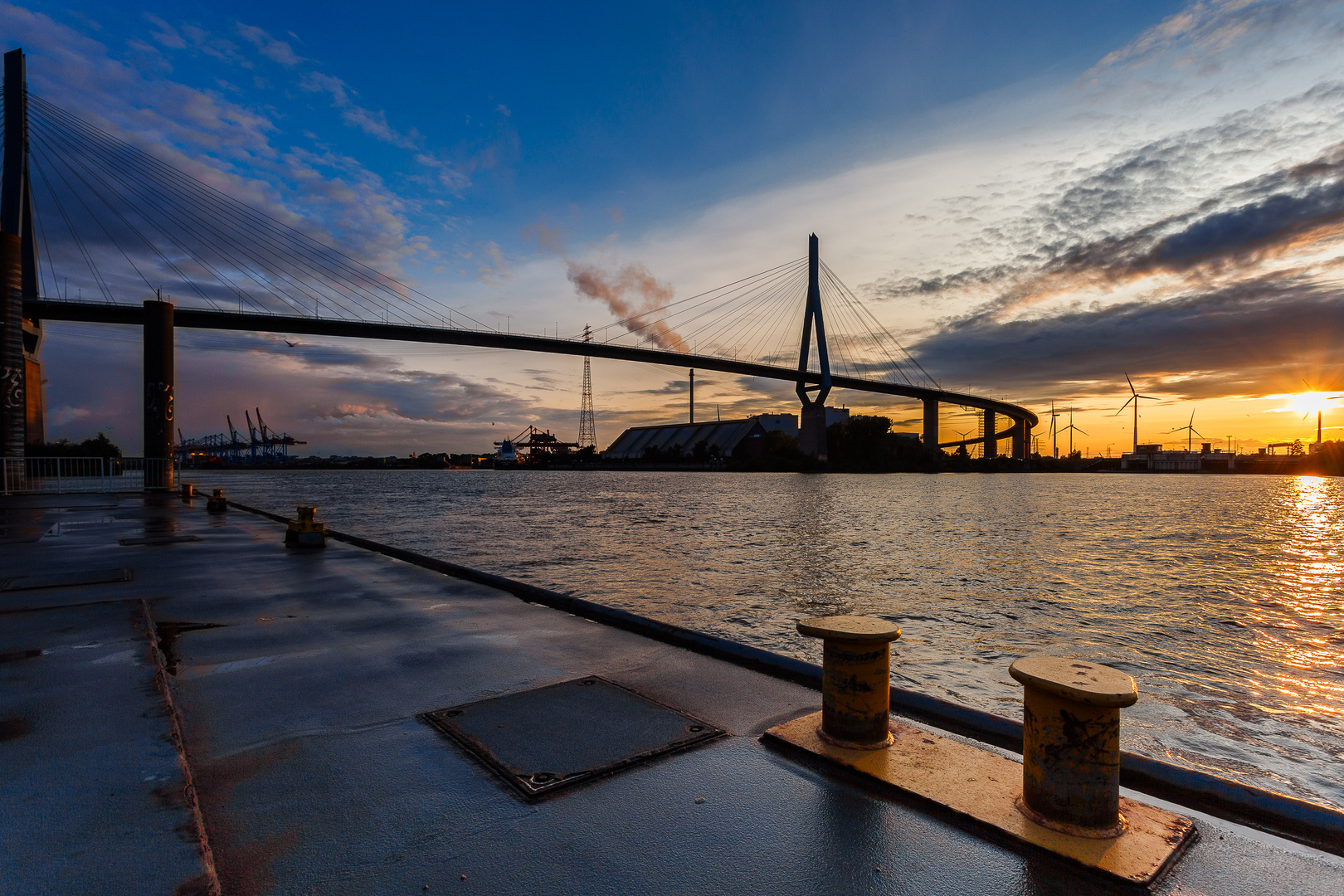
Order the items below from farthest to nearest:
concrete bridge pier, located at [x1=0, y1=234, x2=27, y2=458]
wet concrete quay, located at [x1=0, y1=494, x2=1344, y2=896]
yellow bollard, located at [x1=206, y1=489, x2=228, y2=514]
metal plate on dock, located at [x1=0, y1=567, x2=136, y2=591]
A: concrete bridge pier, located at [x1=0, y1=234, x2=27, y2=458], yellow bollard, located at [x1=206, y1=489, x2=228, y2=514], metal plate on dock, located at [x1=0, y1=567, x2=136, y2=591], wet concrete quay, located at [x1=0, y1=494, x2=1344, y2=896]

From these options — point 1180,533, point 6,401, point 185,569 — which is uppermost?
point 6,401

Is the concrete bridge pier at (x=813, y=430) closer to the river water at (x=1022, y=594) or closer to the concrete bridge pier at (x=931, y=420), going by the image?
the concrete bridge pier at (x=931, y=420)

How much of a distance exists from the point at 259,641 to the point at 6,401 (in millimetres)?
24080

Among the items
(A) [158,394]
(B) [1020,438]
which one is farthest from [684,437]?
(A) [158,394]

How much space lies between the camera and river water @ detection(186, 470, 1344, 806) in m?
5.26

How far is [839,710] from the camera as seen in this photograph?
293cm

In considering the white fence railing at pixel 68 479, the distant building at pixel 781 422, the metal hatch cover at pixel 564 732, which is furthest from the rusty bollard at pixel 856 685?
the distant building at pixel 781 422

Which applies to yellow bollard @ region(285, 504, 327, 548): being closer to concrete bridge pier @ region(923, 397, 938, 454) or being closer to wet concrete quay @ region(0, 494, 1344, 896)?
wet concrete quay @ region(0, 494, 1344, 896)

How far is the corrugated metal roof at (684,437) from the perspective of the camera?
432 feet

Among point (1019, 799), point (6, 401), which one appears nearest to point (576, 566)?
point (1019, 799)

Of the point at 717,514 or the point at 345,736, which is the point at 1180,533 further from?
the point at 345,736

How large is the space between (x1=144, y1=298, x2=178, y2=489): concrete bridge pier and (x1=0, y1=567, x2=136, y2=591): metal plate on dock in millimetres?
22723

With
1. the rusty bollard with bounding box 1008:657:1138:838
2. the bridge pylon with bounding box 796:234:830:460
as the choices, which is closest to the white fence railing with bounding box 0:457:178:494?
the rusty bollard with bounding box 1008:657:1138:838

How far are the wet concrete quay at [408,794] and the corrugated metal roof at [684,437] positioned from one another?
11952cm
